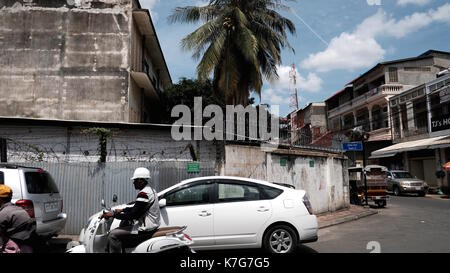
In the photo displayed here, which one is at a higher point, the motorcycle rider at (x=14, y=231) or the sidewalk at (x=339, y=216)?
the motorcycle rider at (x=14, y=231)

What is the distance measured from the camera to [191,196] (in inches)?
264

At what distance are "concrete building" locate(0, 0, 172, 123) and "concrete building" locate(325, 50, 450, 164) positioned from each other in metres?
19.9

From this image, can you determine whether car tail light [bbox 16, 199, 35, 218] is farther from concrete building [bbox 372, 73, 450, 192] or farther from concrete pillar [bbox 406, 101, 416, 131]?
concrete pillar [bbox 406, 101, 416, 131]

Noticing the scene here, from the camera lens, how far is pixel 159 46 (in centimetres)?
2106

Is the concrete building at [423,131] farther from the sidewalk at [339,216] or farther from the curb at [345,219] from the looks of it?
the sidewalk at [339,216]

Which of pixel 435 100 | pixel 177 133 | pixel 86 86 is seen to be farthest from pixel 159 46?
pixel 435 100

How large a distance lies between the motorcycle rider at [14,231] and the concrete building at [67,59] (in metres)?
12.5

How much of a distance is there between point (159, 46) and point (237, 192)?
53.3 ft

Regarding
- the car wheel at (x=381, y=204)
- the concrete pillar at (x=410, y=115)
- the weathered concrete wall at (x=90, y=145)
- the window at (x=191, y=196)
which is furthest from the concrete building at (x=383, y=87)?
the window at (x=191, y=196)

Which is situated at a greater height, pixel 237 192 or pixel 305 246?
pixel 237 192

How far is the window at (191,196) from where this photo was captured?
261 inches

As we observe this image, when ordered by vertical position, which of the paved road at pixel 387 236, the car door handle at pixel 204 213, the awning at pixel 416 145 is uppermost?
the awning at pixel 416 145

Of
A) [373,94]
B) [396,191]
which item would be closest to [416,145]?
[396,191]
